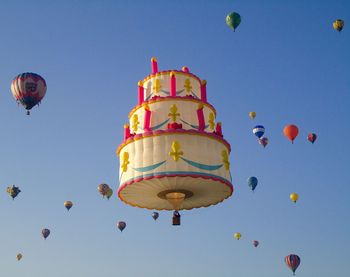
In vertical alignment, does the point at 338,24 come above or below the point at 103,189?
above

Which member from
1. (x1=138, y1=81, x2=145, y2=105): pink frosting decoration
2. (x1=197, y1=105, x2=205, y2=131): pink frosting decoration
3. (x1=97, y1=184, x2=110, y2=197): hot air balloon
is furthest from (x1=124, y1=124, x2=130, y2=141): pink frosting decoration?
(x1=97, y1=184, x2=110, y2=197): hot air balloon

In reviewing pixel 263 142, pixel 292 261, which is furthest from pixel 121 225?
pixel 292 261

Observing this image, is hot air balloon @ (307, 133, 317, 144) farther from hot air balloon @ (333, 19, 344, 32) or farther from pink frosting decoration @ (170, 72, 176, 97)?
pink frosting decoration @ (170, 72, 176, 97)

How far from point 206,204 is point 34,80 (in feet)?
71.0

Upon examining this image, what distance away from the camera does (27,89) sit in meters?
42.4

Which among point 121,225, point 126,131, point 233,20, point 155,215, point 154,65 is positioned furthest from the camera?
point 121,225

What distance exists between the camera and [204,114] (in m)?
25.5

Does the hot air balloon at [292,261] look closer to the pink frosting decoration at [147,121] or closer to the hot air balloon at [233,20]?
the hot air balloon at [233,20]

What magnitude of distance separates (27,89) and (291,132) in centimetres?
3047

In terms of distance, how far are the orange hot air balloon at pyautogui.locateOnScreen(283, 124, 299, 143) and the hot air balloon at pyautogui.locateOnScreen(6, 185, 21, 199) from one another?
33930mm

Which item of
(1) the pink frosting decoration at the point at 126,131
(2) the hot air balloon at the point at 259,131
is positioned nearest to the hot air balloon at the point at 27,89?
(1) the pink frosting decoration at the point at 126,131

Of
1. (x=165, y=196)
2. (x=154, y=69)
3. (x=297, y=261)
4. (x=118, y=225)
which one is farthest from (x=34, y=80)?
(x=297, y=261)

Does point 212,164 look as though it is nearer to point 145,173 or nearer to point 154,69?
point 145,173

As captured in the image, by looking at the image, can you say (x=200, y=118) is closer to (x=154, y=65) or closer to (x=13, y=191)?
(x=154, y=65)
